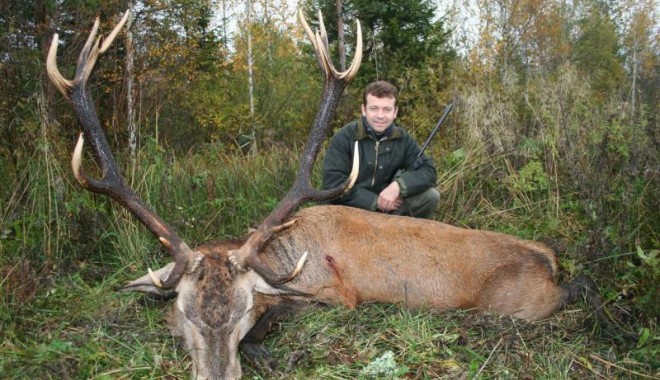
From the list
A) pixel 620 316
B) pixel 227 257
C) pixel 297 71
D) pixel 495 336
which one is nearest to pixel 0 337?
pixel 227 257

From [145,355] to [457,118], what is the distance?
18.8 ft

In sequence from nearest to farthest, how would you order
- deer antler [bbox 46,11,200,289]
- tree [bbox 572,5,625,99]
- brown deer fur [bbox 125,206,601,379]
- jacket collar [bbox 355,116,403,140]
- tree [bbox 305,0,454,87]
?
1. deer antler [bbox 46,11,200,289]
2. brown deer fur [bbox 125,206,601,379]
3. jacket collar [bbox 355,116,403,140]
4. tree [bbox 305,0,454,87]
5. tree [bbox 572,5,625,99]

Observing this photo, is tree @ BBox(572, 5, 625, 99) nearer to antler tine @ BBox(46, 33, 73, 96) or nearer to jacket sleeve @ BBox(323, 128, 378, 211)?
jacket sleeve @ BBox(323, 128, 378, 211)

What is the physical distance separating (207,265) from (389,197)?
2.12m

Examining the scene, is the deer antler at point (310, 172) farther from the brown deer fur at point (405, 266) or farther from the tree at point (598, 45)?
the tree at point (598, 45)

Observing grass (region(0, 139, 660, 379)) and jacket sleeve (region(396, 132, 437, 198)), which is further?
jacket sleeve (region(396, 132, 437, 198))

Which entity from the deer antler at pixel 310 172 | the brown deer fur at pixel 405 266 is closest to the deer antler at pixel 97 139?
the brown deer fur at pixel 405 266

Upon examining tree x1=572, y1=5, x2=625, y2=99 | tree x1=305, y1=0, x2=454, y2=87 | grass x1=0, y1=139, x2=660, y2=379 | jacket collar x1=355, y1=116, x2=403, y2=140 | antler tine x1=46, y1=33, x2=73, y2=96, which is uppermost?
tree x1=572, y1=5, x2=625, y2=99

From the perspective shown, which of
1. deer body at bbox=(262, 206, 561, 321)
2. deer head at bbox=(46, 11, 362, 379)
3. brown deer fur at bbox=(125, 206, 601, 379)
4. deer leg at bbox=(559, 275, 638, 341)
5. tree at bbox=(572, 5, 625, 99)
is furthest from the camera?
tree at bbox=(572, 5, 625, 99)

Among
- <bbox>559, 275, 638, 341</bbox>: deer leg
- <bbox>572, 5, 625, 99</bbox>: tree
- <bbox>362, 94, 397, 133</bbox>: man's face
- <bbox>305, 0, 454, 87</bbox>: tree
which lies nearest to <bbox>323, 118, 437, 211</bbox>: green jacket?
<bbox>362, 94, 397, 133</bbox>: man's face

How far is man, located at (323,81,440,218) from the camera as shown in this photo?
18.2ft

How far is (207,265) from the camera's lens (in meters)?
3.83

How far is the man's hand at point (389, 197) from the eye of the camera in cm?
548

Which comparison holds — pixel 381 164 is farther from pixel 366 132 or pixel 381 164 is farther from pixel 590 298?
pixel 590 298
